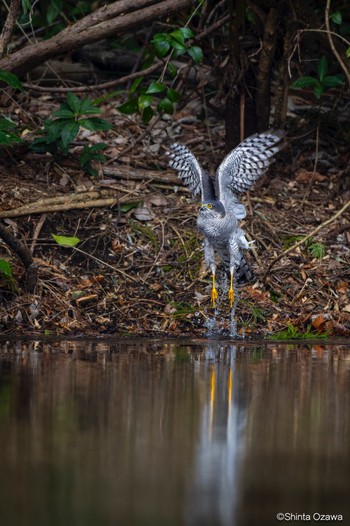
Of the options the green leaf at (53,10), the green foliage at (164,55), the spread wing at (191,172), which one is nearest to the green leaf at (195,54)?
the green foliage at (164,55)

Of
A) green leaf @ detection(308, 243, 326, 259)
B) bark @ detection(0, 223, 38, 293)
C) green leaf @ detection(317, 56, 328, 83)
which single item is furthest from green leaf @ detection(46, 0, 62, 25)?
green leaf @ detection(308, 243, 326, 259)

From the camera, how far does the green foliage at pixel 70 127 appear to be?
10.0 m

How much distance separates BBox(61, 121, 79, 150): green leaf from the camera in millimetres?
10000

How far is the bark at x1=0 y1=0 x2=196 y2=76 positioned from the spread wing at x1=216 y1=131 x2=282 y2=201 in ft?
6.12

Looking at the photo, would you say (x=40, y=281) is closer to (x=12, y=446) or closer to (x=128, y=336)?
(x=128, y=336)

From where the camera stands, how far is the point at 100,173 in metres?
10.9

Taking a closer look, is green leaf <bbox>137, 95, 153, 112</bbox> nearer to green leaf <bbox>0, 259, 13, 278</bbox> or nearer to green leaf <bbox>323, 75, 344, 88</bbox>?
green leaf <bbox>323, 75, 344, 88</bbox>

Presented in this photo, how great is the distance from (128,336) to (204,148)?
3.77 metres

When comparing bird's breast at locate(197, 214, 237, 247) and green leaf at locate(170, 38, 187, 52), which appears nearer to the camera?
bird's breast at locate(197, 214, 237, 247)

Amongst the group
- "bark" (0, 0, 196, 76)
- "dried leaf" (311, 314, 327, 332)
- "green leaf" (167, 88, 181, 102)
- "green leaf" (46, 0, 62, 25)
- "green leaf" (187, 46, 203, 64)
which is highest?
"green leaf" (46, 0, 62, 25)

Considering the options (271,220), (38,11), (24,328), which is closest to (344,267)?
(271,220)

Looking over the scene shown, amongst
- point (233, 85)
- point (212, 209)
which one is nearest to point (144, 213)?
point (212, 209)

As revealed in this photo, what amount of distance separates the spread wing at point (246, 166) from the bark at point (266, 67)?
1.46 meters

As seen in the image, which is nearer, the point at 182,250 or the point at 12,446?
the point at 12,446
